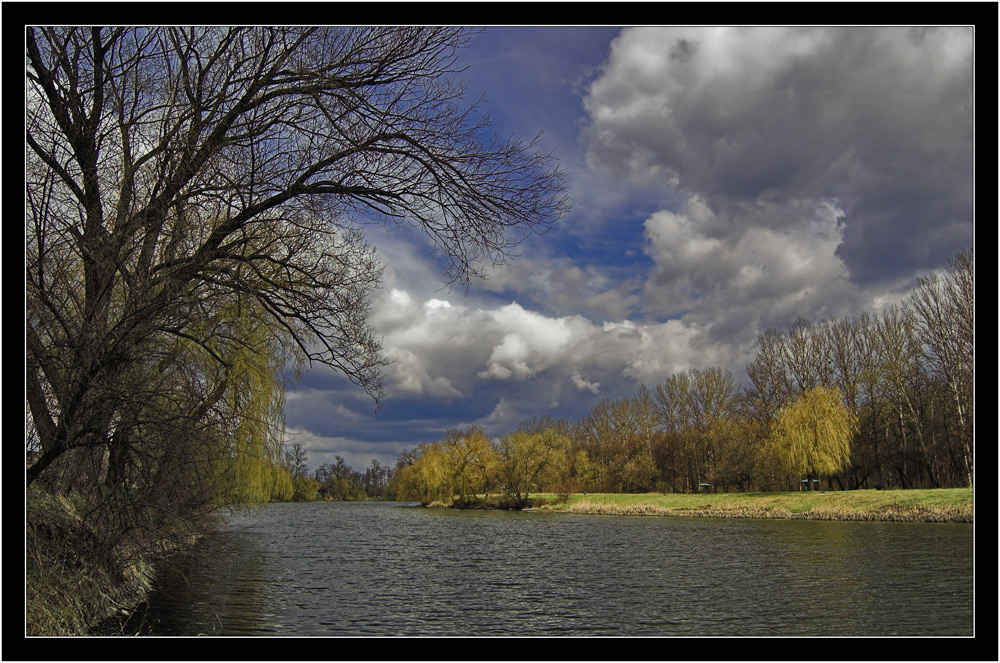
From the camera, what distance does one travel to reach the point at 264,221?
6.84 meters

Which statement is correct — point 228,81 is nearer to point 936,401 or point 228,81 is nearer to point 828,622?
point 828,622

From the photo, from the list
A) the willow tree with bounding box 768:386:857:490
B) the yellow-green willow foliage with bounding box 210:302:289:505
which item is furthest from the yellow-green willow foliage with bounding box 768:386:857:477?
the yellow-green willow foliage with bounding box 210:302:289:505

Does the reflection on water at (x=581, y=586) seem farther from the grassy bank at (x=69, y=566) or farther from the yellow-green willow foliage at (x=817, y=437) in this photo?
the yellow-green willow foliage at (x=817, y=437)

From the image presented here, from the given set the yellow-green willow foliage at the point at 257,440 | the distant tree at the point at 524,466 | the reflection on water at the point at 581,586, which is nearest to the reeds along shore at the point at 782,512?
the distant tree at the point at 524,466

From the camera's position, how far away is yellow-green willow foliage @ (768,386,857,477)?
1665 inches

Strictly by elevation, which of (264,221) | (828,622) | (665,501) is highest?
(264,221)

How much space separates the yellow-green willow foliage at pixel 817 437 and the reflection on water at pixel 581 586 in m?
16.0

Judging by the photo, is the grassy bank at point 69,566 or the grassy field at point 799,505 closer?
the grassy bank at point 69,566

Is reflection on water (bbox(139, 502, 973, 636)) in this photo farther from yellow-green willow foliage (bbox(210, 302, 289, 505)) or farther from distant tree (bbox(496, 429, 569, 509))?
distant tree (bbox(496, 429, 569, 509))

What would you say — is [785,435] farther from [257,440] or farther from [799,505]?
[257,440]

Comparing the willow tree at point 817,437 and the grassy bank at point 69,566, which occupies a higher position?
the grassy bank at point 69,566

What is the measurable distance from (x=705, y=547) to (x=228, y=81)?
21426mm

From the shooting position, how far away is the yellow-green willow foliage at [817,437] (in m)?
42.3
